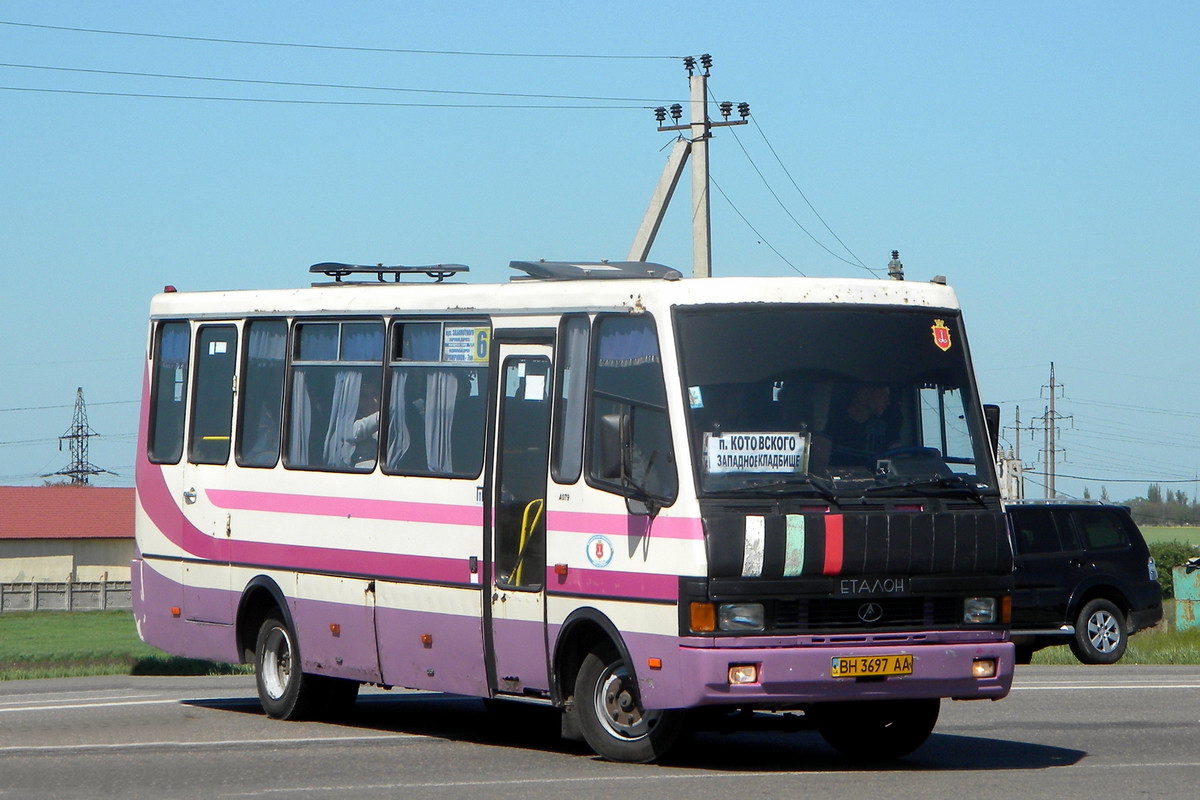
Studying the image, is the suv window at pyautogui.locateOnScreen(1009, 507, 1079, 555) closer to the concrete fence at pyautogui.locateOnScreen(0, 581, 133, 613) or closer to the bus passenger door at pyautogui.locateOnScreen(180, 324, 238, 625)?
the bus passenger door at pyautogui.locateOnScreen(180, 324, 238, 625)

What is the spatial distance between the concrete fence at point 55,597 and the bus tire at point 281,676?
214ft

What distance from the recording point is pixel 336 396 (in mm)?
13961

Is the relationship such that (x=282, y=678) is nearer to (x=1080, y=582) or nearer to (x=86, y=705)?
(x=86, y=705)

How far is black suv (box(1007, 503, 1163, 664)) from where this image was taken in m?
22.7

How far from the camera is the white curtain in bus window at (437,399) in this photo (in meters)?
12.5

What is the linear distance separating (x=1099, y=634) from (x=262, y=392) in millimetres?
12393

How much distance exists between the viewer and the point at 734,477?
34.9ft

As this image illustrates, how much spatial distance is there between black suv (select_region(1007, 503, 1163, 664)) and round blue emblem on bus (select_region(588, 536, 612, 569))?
1226 cm

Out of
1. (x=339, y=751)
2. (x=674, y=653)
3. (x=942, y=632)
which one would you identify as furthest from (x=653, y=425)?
(x=339, y=751)

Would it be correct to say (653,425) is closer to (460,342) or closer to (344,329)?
(460,342)

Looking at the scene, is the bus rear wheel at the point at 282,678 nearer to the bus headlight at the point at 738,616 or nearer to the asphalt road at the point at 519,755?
the asphalt road at the point at 519,755

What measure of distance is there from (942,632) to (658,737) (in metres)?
1.75

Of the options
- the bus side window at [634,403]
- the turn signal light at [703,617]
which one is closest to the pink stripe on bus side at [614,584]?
the turn signal light at [703,617]

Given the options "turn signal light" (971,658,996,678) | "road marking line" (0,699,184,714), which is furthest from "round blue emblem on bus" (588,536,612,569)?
"road marking line" (0,699,184,714)
